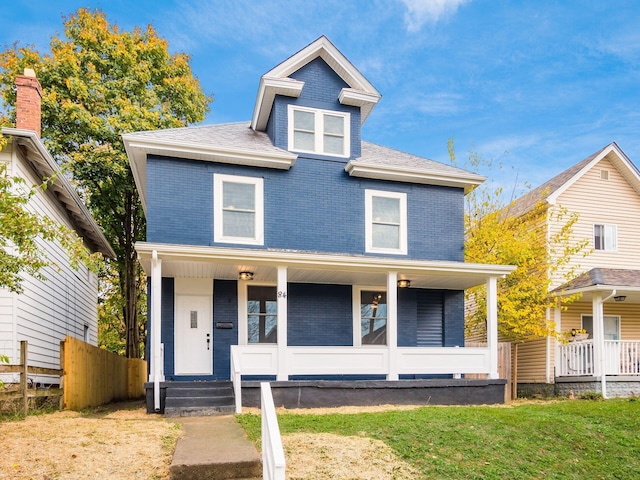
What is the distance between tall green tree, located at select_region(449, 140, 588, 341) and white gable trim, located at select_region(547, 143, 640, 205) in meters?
0.54

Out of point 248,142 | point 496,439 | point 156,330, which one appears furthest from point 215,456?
point 248,142

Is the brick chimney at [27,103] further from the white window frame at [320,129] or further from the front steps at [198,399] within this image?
the front steps at [198,399]

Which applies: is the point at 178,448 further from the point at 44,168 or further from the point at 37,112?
the point at 37,112

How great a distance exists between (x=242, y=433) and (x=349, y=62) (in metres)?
10.1

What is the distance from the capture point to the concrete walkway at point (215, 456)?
19.2 ft

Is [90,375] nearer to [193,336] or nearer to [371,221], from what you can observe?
[193,336]

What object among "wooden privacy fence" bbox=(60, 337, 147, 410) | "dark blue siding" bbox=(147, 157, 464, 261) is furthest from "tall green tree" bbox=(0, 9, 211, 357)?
"dark blue siding" bbox=(147, 157, 464, 261)

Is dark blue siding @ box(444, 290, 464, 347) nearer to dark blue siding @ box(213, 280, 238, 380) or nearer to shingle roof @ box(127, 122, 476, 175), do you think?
shingle roof @ box(127, 122, 476, 175)

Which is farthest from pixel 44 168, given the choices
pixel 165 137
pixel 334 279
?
pixel 334 279

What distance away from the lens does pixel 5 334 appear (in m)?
10.8

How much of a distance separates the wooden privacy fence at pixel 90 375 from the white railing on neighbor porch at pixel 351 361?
336 centimetres

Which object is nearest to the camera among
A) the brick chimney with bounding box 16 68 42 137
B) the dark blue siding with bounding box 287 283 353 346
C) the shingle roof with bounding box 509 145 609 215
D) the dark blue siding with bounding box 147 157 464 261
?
the dark blue siding with bounding box 147 157 464 261

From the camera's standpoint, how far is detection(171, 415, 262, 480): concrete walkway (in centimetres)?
587

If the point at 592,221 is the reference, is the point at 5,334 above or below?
below
